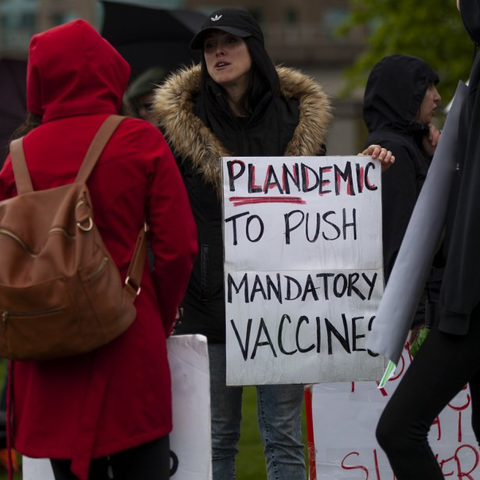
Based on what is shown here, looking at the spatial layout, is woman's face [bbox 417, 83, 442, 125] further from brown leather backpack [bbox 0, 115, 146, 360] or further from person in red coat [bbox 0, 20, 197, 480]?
brown leather backpack [bbox 0, 115, 146, 360]

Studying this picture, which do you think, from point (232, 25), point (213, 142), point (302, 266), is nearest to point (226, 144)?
point (213, 142)

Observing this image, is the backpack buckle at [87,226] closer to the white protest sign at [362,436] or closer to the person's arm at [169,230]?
the person's arm at [169,230]

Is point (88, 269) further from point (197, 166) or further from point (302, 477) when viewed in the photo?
point (302, 477)

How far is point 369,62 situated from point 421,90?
18.6 meters

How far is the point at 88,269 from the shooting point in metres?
3.54

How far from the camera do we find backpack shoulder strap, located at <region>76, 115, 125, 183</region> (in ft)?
12.0

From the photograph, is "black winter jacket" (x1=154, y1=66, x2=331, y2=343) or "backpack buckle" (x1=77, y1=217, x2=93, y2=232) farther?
"black winter jacket" (x1=154, y1=66, x2=331, y2=343)

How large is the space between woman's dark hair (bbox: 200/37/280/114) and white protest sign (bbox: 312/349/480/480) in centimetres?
118

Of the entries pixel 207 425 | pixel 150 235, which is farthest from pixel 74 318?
pixel 207 425

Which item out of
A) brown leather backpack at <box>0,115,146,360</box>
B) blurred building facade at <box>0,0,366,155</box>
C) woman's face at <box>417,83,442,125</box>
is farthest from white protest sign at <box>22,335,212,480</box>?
blurred building facade at <box>0,0,366,155</box>

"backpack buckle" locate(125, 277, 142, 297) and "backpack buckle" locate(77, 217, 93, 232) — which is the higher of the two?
"backpack buckle" locate(77, 217, 93, 232)

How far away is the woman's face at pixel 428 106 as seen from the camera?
5680 mm

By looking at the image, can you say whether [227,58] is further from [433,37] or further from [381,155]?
[433,37]

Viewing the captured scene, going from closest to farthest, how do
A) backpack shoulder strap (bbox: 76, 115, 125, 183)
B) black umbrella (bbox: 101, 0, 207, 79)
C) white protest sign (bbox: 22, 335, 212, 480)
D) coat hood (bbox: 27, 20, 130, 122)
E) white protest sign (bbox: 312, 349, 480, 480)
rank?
backpack shoulder strap (bbox: 76, 115, 125, 183), coat hood (bbox: 27, 20, 130, 122), white protest sign (bbox: 22, 335, 212, 480), white protest sign (bbox: 312, 349, 480, 480), black umbrella (bbox: 101, 0, 207, 79)
